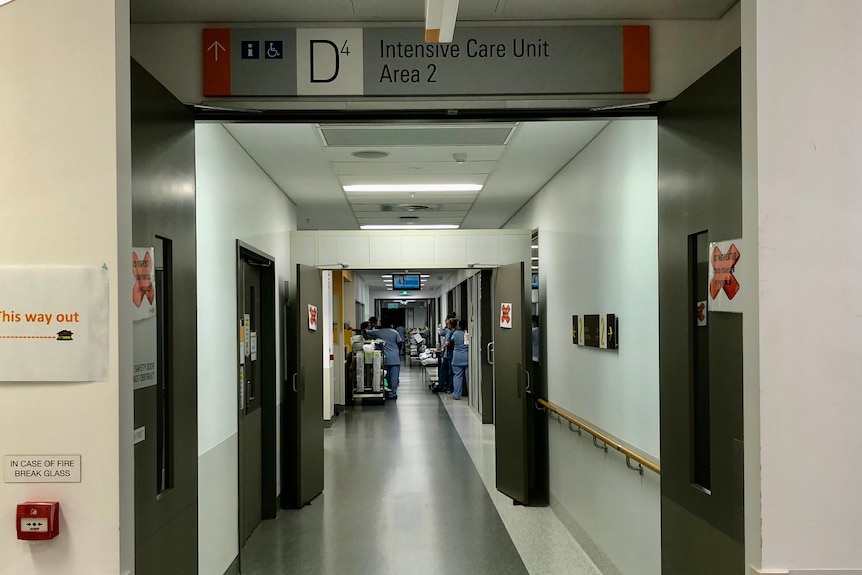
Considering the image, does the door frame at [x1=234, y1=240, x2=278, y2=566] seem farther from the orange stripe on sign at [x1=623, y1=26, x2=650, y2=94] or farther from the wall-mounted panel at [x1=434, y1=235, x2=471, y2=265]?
the orange stripe on sign at [x1=623, y1=26, x2=650, y2=94]

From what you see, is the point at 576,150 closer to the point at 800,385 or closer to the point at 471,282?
the point at 800,385

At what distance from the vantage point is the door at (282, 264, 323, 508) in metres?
6.54

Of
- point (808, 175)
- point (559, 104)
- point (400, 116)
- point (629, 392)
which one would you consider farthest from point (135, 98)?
point (629, 392)

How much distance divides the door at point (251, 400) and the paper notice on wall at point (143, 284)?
2.92 meters

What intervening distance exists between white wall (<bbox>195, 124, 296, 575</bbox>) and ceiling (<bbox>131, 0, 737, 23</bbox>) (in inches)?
55.0

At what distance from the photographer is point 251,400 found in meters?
5.97

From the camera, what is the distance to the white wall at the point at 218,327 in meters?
4.16

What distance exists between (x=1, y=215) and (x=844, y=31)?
2.42 metres

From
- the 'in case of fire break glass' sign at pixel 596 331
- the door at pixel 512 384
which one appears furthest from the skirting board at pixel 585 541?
the 'in case of fire break glass' sign at pixel 596 331

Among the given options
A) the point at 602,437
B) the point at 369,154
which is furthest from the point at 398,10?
the point at 602,437

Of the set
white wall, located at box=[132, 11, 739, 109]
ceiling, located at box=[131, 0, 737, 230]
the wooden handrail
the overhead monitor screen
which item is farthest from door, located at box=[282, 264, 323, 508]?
the overhead monitor screen

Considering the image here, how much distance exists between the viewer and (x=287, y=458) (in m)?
6.70

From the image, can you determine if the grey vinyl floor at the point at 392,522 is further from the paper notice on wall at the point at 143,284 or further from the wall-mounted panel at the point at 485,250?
the paper notice on wall at the point at 143,284

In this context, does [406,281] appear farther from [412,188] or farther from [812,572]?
[812,572]
